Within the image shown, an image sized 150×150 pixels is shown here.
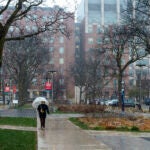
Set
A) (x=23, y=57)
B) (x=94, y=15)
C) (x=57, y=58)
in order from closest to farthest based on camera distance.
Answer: (x=23, y=57) → (x=57, y=58) → (x=94, y=15)

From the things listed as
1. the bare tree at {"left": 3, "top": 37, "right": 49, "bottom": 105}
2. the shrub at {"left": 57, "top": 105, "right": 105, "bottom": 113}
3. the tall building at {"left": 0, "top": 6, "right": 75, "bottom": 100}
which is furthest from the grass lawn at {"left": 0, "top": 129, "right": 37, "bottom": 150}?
the bare tree at {"left": 3, "top": 37, "right": 49, "bottom": 105}

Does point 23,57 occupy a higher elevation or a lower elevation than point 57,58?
lower

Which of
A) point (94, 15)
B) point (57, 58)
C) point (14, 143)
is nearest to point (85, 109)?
point (14, 143)

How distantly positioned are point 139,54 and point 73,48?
8594 centimetres

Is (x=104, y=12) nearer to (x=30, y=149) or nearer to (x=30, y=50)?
(x=30, y=50)

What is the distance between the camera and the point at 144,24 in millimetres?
36844

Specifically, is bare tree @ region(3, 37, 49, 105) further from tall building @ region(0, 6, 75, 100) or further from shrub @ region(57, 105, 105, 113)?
shrub @ region(57, 105, 105, 113)

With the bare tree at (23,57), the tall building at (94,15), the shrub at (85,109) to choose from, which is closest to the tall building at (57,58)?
the bare tree at (23,57)

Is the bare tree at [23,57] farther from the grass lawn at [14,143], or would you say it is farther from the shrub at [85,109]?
the grass lawn at [14,143]

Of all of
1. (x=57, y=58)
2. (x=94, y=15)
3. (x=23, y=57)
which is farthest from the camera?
(x=94, y=15)

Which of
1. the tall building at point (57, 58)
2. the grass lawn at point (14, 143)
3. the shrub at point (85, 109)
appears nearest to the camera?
the grass lawn at point (14, 143)

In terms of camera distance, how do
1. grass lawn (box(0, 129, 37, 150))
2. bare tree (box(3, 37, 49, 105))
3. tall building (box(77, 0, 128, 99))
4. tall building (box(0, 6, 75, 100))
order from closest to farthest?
grass lawn (box(0, 129, 37, 150)), tall building (box(0, 6, 75, 100)), bare tree (box(3, 37, 49, 105)), tall building (box(77, 0, 128, 99))

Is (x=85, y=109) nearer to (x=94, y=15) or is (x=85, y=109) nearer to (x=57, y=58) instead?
(x=57, y=58)

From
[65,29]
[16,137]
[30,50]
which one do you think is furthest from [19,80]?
[16,137]
